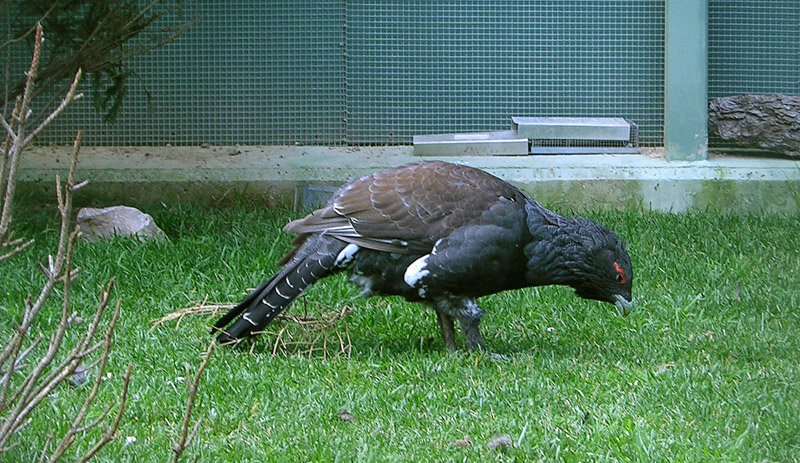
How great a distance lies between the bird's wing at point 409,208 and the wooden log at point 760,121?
13.2ft

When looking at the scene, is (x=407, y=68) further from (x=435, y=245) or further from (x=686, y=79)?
(x=435, y=245)

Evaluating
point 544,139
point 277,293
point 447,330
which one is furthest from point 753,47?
point 277,293

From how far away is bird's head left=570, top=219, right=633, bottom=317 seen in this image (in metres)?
4.92

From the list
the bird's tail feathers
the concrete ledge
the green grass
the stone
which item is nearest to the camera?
the green grass

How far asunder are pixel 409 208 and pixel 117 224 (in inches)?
117

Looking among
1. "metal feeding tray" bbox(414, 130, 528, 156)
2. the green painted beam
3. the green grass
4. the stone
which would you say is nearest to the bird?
the green grass

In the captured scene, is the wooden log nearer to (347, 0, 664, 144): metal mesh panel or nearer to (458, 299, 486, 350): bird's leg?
(347, 0, 664, 144): metal mesh panel

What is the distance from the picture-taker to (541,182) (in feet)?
26.8

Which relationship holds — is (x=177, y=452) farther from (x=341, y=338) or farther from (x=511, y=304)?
(x=511, y=304)

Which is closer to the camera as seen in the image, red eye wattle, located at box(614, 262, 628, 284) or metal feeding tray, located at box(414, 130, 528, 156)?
red eye wattle, located at box(614, 262, 628, 284)

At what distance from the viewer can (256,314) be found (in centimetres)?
490

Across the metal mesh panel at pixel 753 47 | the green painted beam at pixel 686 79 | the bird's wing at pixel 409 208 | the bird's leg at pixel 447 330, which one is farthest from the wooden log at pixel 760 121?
the bird's leg at pixel 447 330

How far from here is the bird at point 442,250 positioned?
479cm

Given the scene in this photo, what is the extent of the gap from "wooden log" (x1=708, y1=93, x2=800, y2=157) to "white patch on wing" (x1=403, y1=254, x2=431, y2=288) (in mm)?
4574
